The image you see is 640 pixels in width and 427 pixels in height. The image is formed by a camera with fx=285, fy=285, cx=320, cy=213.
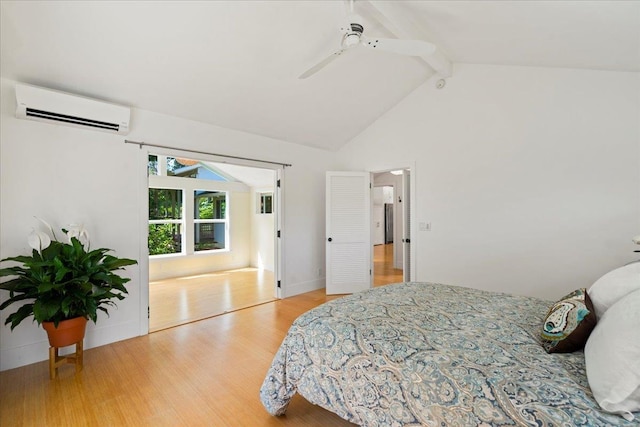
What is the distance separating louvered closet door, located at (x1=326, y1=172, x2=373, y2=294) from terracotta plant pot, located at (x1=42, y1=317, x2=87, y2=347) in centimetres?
322

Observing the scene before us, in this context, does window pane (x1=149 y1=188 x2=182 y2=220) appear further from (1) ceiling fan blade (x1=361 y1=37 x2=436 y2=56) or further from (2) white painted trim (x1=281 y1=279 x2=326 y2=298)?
(1) ceiling fan blade (x1=361 y1=37 x2=436 y2=56)

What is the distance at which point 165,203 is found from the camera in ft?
20.3

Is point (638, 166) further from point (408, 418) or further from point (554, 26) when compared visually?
point (408, 418)

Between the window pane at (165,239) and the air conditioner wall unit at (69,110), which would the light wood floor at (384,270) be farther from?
the air conditioner wall unit at (69,110)

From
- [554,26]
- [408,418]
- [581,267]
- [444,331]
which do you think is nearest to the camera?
[408,418]

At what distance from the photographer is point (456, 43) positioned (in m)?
3.20

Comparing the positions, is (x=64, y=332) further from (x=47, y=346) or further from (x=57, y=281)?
(x=47, y=346)

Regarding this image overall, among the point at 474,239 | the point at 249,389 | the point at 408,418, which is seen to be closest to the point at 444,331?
the point at 408,418

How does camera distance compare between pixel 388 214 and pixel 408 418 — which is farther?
pixel 388 214

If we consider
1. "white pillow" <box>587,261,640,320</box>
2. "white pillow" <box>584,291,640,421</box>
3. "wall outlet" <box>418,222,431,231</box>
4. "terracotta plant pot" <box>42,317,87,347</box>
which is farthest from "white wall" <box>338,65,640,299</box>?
"terracotta plant pot" <box>42,317,87,347</box>

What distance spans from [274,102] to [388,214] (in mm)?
8280

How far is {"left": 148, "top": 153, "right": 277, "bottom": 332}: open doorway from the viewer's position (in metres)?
5.14

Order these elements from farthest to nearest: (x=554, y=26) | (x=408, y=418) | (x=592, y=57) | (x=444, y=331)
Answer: (x=592, y=57) → (x=554, y=26) → (x=444, y=331) → (x=408, y=418)

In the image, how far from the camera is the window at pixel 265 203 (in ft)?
23.0
